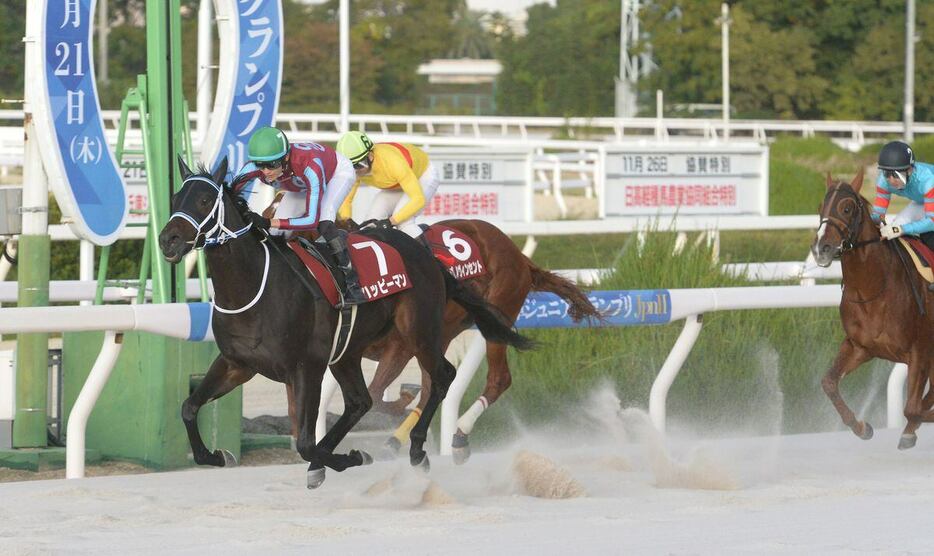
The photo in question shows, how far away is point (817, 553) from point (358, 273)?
2084mm

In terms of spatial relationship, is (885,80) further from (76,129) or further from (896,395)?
(76,129)

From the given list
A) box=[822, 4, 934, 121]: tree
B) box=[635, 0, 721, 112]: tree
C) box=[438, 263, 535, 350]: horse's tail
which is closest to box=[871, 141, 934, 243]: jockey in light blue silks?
box=[438, 263, 535, 350]: horse's tail

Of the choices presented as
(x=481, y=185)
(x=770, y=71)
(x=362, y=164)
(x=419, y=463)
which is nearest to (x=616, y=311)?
(x=362, y=164)

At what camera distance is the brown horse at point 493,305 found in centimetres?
695

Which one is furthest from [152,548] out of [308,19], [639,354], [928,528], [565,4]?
[565,4]

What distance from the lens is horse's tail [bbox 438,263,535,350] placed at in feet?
22.0

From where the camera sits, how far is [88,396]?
235 inches

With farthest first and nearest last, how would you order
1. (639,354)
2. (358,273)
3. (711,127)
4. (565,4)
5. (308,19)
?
(565,4) < (308,19) < (711,127) < (639,354) < (358,273)

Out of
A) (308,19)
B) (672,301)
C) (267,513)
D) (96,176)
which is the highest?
(308,19)

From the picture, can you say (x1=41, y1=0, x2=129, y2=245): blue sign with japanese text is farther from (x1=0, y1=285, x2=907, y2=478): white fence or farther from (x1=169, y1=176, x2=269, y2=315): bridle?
(x1=169, y1=176, x2=269, y2=315): bridle

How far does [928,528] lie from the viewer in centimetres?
509

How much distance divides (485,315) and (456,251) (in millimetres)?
396

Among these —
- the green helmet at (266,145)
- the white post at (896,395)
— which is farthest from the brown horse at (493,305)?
the white post at (896,395)

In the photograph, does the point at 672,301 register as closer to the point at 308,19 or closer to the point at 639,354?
the point at 639,354
